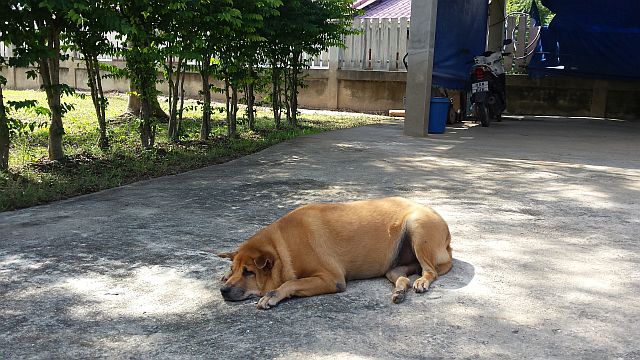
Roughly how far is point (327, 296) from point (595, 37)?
12898mm

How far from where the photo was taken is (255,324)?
333 cm

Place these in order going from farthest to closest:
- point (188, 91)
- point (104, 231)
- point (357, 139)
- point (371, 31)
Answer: point (188, 91), point (371, 31), point (357, 139), point (104, 231)

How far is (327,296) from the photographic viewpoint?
369cm

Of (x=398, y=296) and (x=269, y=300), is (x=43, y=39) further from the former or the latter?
(x=398, y=296)

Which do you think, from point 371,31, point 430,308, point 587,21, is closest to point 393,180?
point 430,308

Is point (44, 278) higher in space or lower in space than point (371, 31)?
lower

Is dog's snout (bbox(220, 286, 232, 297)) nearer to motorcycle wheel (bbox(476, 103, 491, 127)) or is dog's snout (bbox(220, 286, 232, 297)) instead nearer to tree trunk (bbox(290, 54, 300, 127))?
tree trunk (bbox(290, 54, 300, 127))

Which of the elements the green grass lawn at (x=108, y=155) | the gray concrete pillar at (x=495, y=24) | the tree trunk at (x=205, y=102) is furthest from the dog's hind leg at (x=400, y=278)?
the gray concrete pillar at (x=495, y=24)

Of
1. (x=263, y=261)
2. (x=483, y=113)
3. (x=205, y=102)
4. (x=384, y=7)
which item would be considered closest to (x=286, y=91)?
(x=205, y=102)

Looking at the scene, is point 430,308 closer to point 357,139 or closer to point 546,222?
point 546,222

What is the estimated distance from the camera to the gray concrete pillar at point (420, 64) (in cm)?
1097

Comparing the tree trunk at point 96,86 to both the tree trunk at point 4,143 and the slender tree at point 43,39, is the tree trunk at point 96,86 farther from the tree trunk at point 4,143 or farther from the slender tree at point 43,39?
the tree trunk at point 4,143

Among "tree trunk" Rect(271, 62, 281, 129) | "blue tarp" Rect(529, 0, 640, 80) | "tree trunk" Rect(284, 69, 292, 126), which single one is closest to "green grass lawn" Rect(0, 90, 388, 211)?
"tree trunk" Rect(271, 62, 281, 129)

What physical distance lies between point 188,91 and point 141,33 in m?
11.0
